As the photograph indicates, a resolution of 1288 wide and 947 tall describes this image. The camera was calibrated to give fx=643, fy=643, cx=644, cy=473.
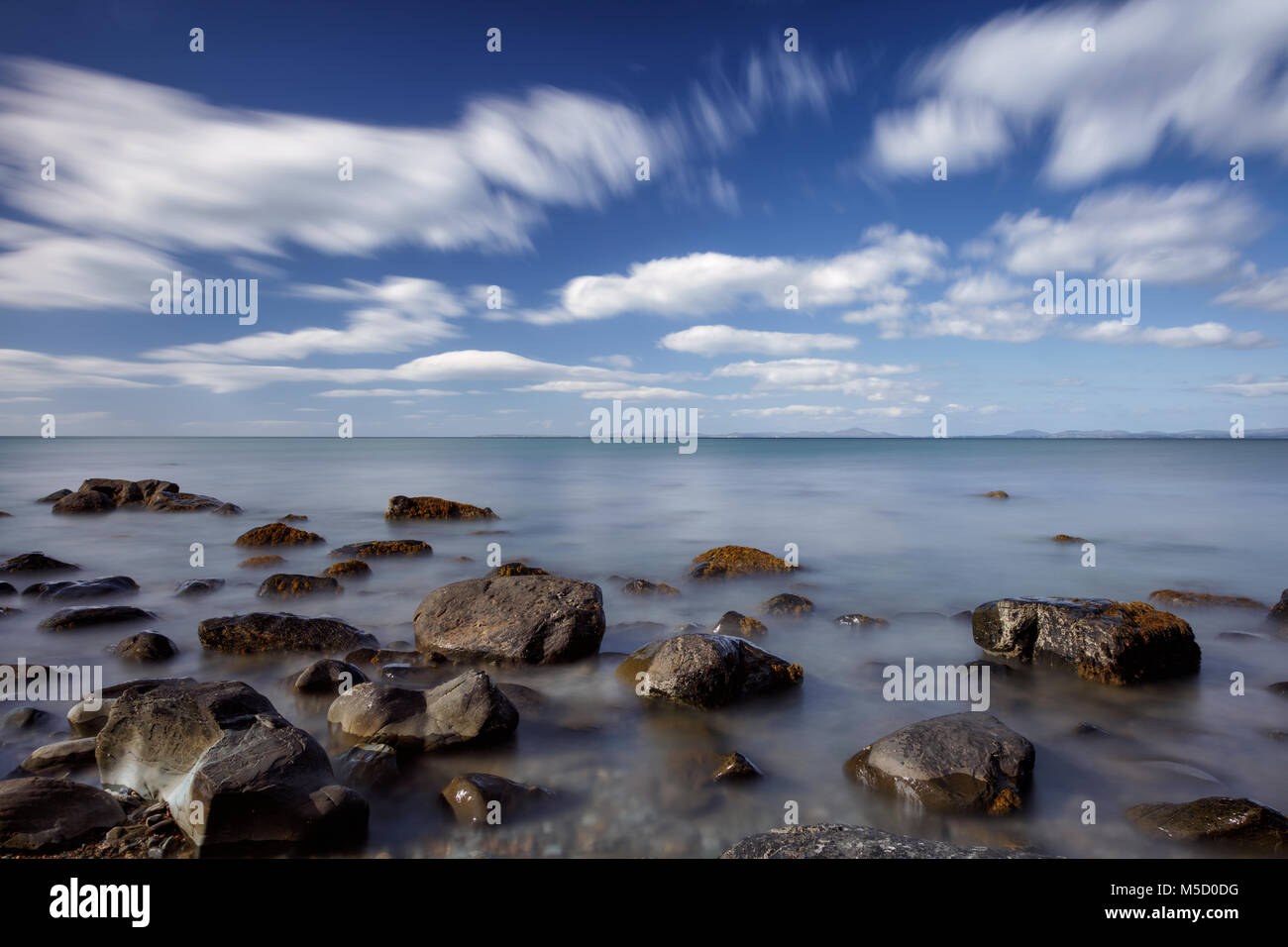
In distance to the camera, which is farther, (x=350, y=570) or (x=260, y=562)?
(x=260, y=562)

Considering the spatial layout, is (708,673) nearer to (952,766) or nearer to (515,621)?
(952,766)

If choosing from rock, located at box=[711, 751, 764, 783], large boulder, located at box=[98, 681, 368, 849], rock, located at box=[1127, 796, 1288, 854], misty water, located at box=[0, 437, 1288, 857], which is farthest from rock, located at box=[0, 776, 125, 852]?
rock, located at box=[1127, 796, 1288, 854]

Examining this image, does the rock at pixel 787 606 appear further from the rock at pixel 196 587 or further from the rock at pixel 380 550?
the rock at pixel 196 587

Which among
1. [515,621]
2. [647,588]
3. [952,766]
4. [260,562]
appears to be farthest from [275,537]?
[952,766]

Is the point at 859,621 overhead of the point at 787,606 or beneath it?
beneath

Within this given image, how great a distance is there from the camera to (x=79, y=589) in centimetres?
1095

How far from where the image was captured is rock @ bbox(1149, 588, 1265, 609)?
35.1ft

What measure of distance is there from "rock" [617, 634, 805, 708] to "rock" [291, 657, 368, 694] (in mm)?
3042

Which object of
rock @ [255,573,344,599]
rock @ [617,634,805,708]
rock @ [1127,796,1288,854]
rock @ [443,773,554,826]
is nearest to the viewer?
rock @ [1127,796,1288,854]

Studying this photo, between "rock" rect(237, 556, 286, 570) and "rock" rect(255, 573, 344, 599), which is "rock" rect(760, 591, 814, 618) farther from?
"rock" rect(237, 556, 286, 570)

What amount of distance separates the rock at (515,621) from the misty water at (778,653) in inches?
15.6

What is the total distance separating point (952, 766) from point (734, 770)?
173cm

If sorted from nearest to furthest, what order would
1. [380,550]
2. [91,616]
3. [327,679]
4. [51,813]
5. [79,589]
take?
1. [51,813]
2. [327,679]
3. [91,616]
4. [79,589]
5. [380,550]
